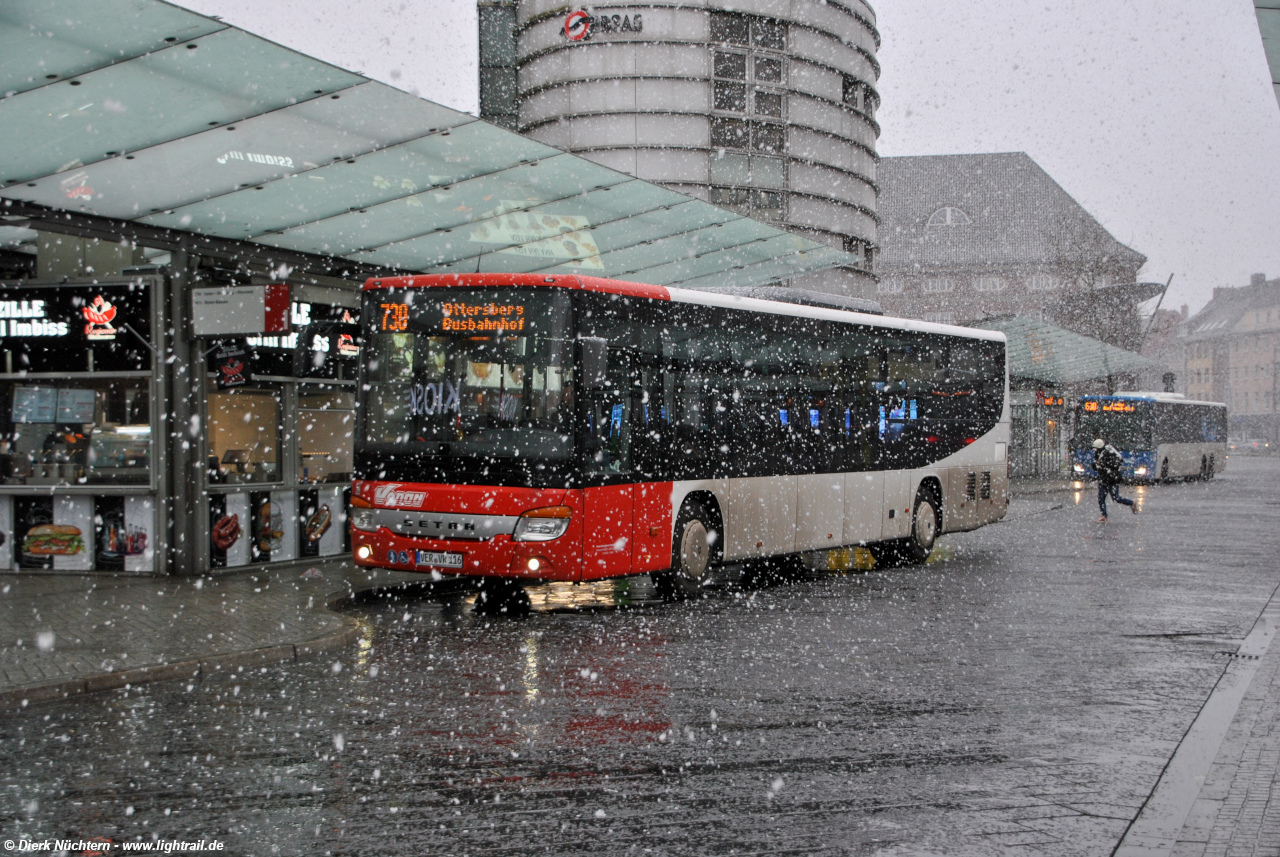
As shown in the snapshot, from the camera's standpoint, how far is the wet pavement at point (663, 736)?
17.4ft

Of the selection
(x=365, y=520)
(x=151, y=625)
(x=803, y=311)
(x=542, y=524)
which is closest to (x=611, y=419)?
(x=542, y=524)

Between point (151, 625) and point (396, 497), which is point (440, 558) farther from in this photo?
point (151, 625)

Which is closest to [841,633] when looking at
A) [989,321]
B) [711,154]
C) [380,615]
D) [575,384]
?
[575,384]

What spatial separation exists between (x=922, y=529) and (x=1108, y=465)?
971 cm

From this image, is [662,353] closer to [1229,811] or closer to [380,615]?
[380,615]

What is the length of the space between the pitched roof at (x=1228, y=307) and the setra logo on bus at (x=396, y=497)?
129 metres

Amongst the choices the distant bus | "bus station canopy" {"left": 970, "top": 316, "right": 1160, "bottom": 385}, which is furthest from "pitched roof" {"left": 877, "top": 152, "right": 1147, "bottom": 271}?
the distant bus

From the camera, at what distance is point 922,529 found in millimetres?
18172

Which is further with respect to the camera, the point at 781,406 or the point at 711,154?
the point at 711,154

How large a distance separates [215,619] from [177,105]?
4.39 meters

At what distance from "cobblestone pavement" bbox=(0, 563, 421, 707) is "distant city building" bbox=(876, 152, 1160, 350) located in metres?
82.4

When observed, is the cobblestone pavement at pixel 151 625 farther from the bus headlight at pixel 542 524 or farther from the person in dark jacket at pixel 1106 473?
the person in dark jacket at pixel 1106 473

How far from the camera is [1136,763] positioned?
6.43 m

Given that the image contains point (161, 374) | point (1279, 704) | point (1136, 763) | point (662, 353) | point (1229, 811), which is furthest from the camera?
point (161, 374)
